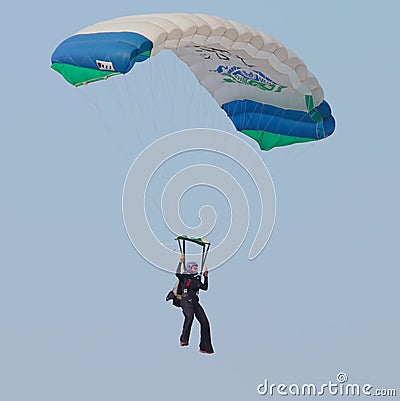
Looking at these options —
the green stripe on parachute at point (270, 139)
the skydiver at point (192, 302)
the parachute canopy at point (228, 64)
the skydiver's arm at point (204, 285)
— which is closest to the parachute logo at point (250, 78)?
the parachute canopy at point (228, 64)

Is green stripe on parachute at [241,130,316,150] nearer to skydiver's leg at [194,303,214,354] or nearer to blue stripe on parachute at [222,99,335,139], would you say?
blue stripe on parachute at [222,99,335,139]

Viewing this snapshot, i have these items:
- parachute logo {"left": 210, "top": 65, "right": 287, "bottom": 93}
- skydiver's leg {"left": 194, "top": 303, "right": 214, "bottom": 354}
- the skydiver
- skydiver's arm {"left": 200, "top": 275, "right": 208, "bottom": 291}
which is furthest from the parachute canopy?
skydiver's leg {"left": 194, "top": 303, "right": 214, "bottom": 354}

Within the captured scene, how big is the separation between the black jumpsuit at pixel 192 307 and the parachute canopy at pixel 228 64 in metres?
2.88

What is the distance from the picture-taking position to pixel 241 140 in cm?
2200

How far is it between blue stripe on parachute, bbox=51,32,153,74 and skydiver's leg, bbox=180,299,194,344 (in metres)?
3.26

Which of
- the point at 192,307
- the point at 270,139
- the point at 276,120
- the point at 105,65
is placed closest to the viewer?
the point at 105,65

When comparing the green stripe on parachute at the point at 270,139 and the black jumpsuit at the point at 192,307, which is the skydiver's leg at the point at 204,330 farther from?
the green stripe on parachute at the point at 270,139

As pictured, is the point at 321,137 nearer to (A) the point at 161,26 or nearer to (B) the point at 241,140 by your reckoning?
(B) the point at 241,140

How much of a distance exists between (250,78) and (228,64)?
15.0 inches

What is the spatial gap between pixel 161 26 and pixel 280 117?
3.67 m

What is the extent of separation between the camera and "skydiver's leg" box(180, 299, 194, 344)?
65.4 feet

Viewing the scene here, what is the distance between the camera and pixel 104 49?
18797mm

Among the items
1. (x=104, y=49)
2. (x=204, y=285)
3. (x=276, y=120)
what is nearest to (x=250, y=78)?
(x=276, y=120)

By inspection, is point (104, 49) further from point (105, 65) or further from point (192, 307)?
point (192, 307)
